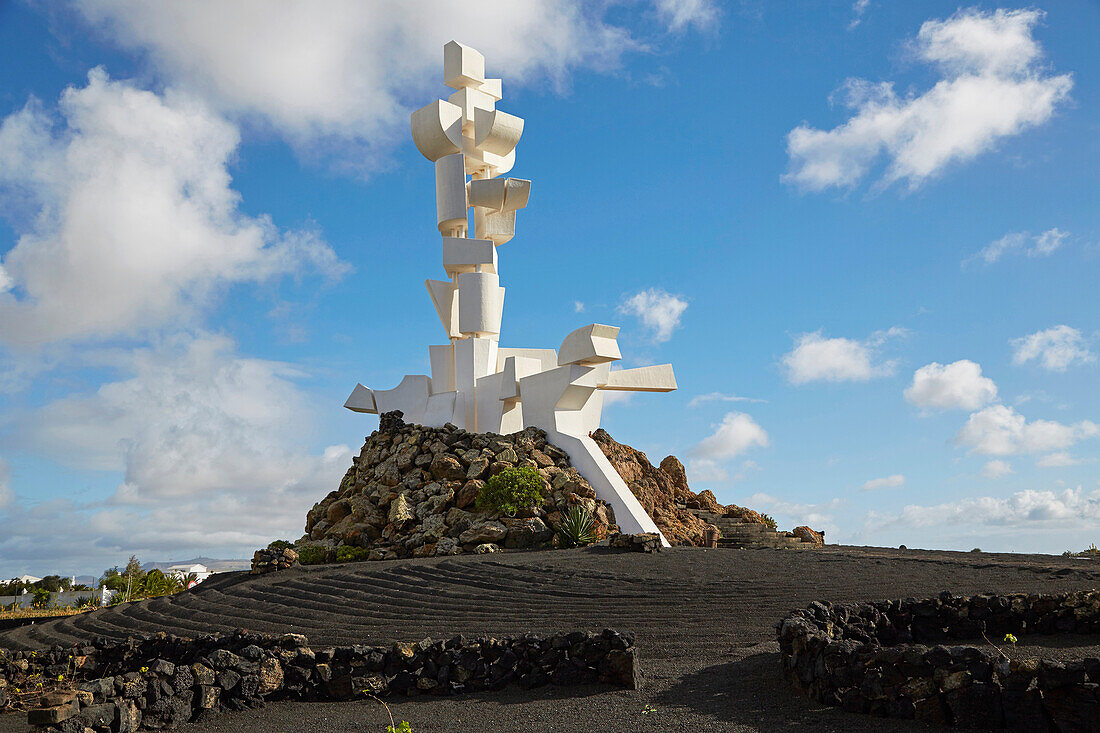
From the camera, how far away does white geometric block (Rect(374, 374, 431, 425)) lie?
968 inches

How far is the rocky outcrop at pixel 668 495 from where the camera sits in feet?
69.9

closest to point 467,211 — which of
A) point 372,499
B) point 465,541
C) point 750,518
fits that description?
point 372,499

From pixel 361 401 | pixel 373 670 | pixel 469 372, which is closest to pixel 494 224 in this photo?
pixel 469 372

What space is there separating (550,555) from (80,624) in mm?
9485

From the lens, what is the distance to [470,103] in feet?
83.9

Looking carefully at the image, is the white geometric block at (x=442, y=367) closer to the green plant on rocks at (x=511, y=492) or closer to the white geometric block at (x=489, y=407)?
the white geometric block at (x=489, y=407)

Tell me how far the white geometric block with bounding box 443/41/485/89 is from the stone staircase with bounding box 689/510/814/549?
16.4 meters

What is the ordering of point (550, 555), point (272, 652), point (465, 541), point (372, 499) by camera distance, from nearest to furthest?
point (272, 652) < point (550, 555) < point (465, 541) < point (372, 499)

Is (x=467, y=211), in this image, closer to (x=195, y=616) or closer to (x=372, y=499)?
(x=372, y=499)

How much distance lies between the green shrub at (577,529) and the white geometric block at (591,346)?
4.44m

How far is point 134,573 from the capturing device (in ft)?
83.7

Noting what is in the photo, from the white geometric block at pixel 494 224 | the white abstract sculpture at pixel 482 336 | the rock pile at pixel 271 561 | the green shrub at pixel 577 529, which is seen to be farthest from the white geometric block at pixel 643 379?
the rock pile at pixel 271 561

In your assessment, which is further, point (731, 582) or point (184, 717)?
point (731, 582)

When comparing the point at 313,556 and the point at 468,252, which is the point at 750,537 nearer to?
the point at 313,556
